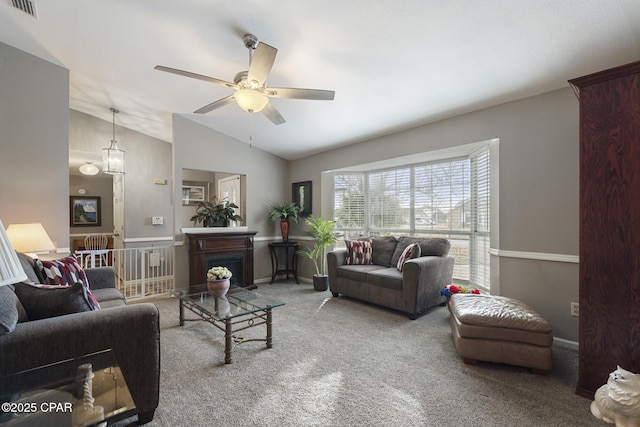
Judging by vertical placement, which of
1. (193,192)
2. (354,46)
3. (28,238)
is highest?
(354,46)

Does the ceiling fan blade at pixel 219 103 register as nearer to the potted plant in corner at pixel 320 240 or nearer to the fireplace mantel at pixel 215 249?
the fireplace mantel at pixel 215 249

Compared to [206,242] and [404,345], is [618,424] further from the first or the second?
[206,242]

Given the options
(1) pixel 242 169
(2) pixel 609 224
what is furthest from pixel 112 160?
(2) pixel 609 224

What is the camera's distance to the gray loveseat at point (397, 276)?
3.41 meters

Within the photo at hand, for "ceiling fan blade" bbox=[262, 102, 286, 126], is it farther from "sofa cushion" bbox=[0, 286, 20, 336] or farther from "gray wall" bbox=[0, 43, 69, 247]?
"gray wall" bbox=[0, 43, 69, 247]

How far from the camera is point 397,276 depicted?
3598 millimetres

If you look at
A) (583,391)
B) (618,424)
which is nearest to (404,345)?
(583,391)

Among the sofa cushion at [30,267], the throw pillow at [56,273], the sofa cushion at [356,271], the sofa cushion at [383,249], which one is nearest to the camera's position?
the sofa cushion at [30,267]

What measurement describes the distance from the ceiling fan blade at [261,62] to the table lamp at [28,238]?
2.85 meters

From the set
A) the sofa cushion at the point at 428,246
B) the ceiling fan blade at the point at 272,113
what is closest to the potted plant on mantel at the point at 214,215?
the ceiling fan blade at the point at 272,113

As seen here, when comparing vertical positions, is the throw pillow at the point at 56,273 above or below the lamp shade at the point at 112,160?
below

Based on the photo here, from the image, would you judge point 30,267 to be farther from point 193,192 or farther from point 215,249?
point 193,192

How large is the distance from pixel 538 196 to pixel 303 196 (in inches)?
145

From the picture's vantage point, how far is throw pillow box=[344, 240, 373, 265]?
4.40 metres
